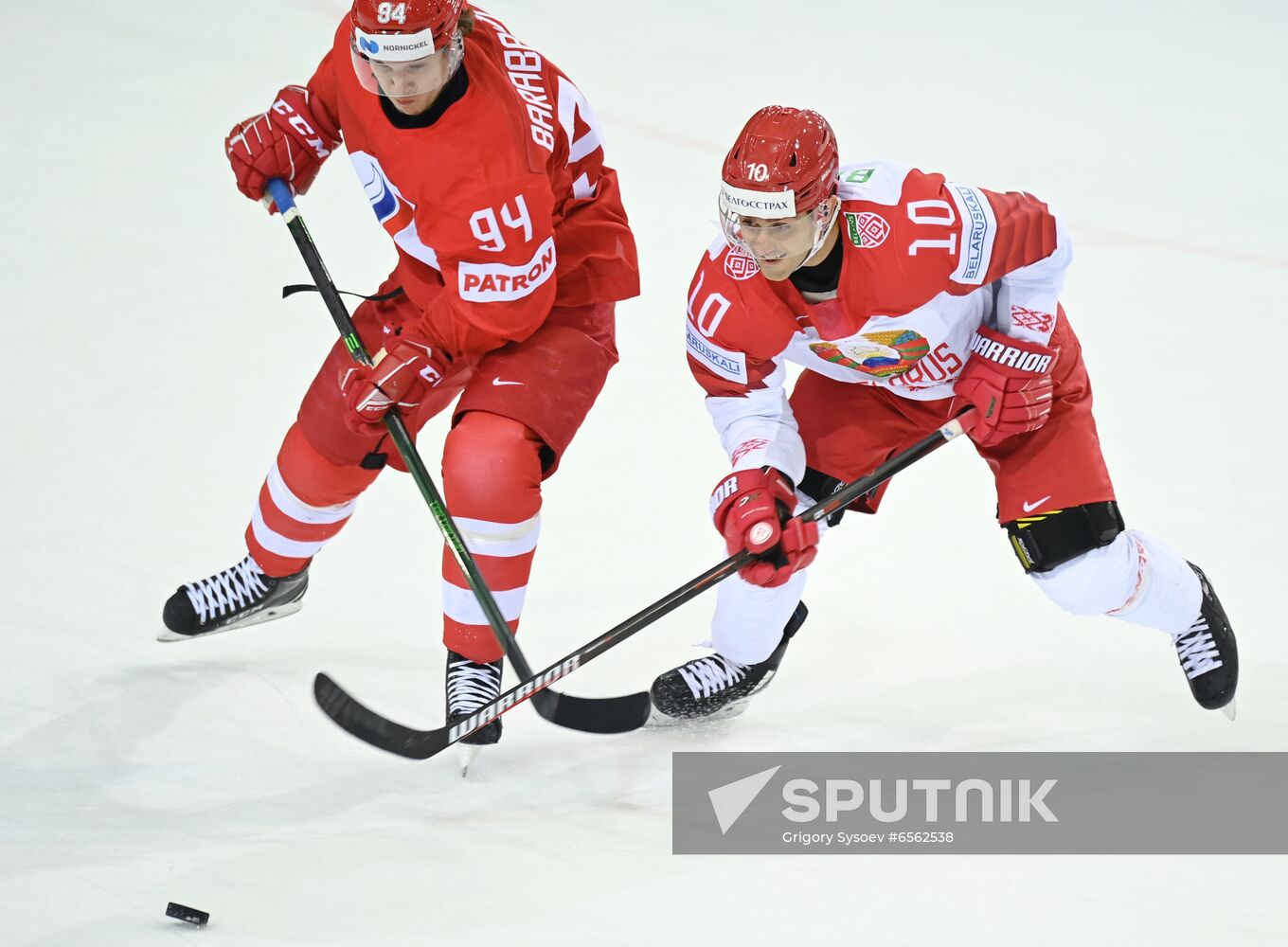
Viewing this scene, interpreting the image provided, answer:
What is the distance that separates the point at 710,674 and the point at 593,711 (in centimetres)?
35

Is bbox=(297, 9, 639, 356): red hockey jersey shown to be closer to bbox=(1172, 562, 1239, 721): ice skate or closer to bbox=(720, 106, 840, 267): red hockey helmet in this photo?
bbox=(720, 106, 840, 267): red hockey helmet

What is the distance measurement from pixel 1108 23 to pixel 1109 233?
7.21 feet

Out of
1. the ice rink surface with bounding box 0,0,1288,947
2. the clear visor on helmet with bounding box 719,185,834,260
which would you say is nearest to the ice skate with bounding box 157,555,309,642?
the ice rink surface with bounding box 0,0,1288,947

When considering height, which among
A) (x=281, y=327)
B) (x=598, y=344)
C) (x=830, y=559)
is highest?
(x=598, y=344)

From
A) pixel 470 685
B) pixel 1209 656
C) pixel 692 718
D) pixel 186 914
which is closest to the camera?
pixel 186 914

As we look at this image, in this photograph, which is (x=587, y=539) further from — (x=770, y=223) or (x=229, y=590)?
(x=770, y=223)

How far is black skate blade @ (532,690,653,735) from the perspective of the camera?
2.55 metres

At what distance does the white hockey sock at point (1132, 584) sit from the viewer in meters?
2.63

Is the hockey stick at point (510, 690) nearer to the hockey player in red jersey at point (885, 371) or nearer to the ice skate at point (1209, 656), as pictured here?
the hockey player in red jersey at point (885, 371)

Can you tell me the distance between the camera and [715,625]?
2.86 metres

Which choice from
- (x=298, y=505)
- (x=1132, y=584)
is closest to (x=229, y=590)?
(x=298, y=505)

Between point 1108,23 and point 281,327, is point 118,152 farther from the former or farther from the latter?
point 1108,23

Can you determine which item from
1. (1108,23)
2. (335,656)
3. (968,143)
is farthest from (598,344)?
(1108,23)

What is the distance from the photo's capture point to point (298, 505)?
9.40ft
